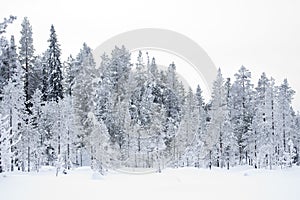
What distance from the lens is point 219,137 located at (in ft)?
150

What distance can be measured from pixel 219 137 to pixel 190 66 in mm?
10636

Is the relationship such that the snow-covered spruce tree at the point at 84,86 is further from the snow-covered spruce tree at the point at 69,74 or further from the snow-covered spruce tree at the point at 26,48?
the snow-covered spruce tree at the point at 26,48

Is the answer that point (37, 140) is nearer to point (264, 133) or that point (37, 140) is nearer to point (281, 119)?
point (264, 133)

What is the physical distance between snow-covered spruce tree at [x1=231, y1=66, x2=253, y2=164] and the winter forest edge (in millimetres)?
143

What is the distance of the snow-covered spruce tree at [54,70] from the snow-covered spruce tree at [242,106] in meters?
24.2

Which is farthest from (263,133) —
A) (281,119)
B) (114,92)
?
(114,92)

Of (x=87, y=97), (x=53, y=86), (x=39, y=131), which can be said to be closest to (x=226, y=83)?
(x=87, y=97)

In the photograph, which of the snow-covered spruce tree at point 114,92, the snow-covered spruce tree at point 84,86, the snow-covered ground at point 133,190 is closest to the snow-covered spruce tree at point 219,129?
the snow-covered spruce tree at point 114,92

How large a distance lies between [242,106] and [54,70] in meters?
27.0

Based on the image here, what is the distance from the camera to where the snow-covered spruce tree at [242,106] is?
49375 millimetres

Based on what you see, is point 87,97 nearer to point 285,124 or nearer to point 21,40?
point 21,40

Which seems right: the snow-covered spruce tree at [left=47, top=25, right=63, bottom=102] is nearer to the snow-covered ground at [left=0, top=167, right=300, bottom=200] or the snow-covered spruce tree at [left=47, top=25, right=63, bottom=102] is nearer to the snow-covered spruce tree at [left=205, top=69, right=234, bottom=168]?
the snow-covered spruce tree at [left=205, top=69, right=234, bottom=168]

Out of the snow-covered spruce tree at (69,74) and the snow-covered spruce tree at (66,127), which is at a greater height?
the snow-covered spruce tree at (69,74)

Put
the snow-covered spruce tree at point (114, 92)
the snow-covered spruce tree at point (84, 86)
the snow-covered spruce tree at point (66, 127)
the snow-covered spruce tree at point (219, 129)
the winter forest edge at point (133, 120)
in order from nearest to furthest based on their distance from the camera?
the snow-covered spruce tree at point (66, 127) → the winter forest edge at point (133, 120) → the snow-covered spruce tree at point (219, 129) → the snow-covered spruce tree at point (114, 92) → the snow-covered spruce tree at point (84, 86)
